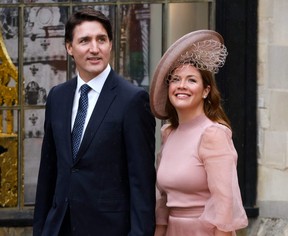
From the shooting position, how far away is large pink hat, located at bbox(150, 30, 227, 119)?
4527mm

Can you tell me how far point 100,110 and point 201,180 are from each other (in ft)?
1.79

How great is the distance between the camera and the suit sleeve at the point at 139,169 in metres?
4.48

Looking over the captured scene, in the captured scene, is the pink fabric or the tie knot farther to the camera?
the tie knot

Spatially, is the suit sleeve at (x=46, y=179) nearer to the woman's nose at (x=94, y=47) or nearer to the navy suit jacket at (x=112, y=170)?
the navy suit jacket at (x=112, y=170)

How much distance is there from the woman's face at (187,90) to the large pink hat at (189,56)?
36 mm

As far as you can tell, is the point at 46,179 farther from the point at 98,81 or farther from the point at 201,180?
the point at 201,180

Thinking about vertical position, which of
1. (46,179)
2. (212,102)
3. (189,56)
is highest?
(189,56)

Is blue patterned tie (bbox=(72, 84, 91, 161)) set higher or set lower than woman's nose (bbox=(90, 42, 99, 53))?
lower

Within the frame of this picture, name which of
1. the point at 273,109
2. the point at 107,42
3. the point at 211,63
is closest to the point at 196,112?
the point at 211,63

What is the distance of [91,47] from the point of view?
4.55 meters

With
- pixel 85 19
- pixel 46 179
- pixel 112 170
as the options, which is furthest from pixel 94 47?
pixel 46 179

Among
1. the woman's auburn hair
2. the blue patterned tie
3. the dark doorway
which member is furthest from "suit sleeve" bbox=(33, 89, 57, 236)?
the dark doorway

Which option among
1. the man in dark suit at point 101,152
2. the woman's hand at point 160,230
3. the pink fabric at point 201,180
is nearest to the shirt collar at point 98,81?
the man in dark suit at point 101,152

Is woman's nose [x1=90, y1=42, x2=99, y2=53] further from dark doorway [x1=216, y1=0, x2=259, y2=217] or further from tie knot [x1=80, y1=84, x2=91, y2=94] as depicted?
dark doorway [x1=216, y1=0, x2=259, y2=217]
